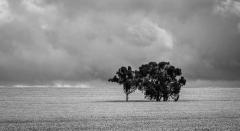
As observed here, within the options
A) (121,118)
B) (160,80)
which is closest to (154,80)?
(160,80)

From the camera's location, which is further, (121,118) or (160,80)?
(160,80)

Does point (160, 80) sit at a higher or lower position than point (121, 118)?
higher

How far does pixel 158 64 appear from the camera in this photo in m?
111

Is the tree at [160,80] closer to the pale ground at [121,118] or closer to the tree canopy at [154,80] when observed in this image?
the tree canopy at [154,80]

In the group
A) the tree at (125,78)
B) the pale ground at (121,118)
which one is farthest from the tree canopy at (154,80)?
the pale ground at (121,118)

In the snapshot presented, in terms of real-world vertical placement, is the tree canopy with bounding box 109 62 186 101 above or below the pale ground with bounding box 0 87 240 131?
above

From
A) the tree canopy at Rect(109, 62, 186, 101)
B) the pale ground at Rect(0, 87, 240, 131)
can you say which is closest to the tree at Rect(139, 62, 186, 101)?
the tree canopy at Rect(109, 62, 186, 101)

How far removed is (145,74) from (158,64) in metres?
5.09

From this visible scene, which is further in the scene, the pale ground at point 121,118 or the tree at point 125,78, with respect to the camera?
the tree at point 125,78

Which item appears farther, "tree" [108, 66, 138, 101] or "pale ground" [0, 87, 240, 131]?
"tree" [108, 66, 138, 101]

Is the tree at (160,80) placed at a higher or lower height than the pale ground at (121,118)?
higher

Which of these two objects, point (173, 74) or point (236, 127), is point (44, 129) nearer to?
point (236, 127)

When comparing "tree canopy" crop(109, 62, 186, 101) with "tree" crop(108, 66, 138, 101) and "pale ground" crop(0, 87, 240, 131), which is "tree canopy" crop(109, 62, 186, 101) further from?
"pale ground" crop(0, 87, 240, 131)

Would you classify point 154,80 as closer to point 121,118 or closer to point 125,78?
point 125,78
